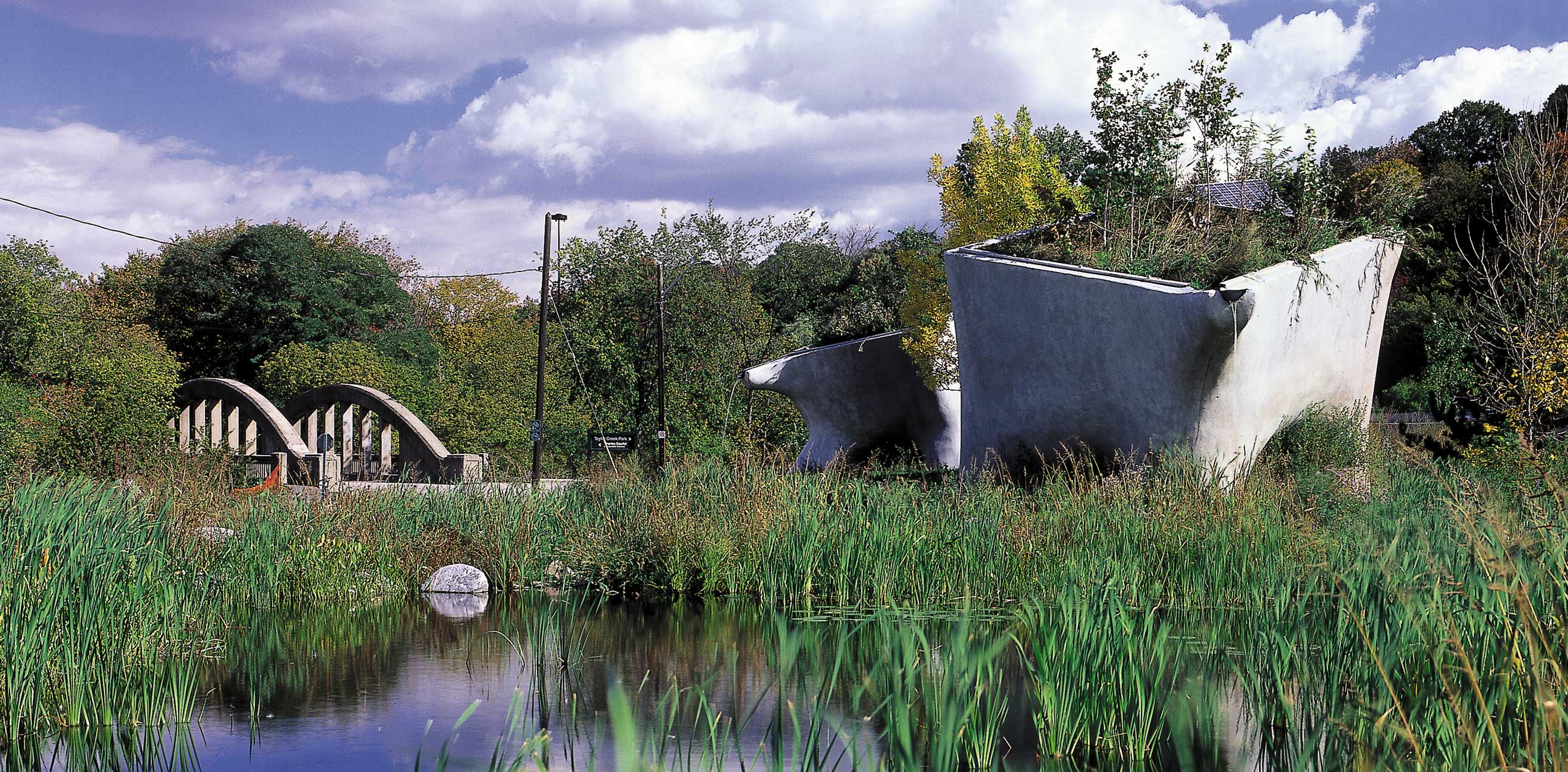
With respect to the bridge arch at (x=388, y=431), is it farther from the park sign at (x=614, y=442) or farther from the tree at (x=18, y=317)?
the tree at (x=18, y=317)

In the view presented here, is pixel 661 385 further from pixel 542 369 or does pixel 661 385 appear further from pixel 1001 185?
pixel 1001 185

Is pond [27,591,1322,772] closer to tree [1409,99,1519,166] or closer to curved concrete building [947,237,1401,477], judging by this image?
curved concrete building [947,237,1401,477]

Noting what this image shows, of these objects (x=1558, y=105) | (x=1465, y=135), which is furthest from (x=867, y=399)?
(x=1465, y=135)

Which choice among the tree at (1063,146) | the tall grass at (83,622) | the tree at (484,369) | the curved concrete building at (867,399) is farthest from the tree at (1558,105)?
the tall grass at (83,622)

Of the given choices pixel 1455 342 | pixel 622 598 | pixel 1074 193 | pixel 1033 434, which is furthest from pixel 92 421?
pixel 1455 342

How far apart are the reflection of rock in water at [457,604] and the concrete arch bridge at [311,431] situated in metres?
11.3

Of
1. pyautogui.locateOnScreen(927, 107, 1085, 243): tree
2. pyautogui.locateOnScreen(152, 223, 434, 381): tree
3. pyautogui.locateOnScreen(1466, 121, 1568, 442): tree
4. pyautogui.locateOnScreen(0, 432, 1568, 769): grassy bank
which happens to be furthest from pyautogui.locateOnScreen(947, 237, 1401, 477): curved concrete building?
pyautogui.locateOnScreen(152, 223, 434, 381): tree

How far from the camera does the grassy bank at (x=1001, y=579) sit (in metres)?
3.69

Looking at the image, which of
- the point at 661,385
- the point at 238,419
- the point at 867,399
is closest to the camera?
the point at 867,399

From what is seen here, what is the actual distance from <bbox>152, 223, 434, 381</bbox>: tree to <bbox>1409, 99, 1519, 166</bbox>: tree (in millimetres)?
28729

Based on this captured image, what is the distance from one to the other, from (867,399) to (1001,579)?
508 inches

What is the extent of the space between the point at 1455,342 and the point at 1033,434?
36.3 feet

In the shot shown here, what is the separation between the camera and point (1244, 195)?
48.8ft

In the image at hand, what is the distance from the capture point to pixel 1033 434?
45.9ft
